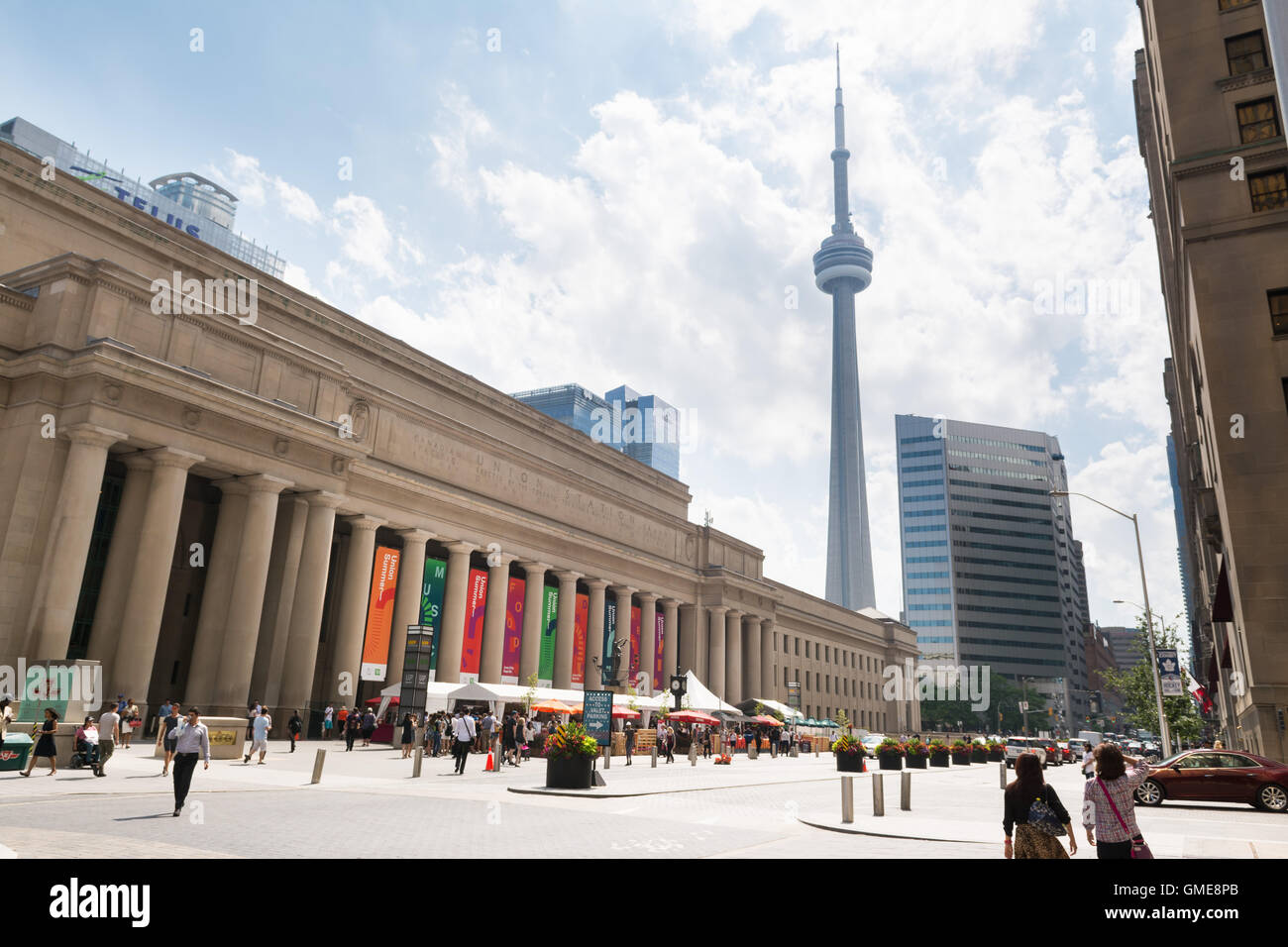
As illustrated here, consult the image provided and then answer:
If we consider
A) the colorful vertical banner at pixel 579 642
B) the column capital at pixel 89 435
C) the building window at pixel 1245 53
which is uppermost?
Answer: the building window at pixel 1245 53

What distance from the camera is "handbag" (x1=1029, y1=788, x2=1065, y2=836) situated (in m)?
7.59

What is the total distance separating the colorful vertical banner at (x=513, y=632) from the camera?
58225 mm

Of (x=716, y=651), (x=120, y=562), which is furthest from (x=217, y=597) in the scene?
(x=716, y=651)

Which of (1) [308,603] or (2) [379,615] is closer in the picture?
(1) [308,603]

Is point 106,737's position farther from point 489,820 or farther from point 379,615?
point 379,615

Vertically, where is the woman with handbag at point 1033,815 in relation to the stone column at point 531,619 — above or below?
below

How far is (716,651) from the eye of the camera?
81625mm

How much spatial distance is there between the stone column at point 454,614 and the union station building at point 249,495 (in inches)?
5.6

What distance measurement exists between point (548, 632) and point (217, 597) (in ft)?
88.9

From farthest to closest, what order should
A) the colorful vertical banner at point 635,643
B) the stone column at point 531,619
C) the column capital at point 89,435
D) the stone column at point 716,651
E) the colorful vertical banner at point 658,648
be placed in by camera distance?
the stone column at point 716,651, the colorful vertical banner at point 658,648, the colorful vertical banner at point 635,643, the stone column at point 531,619, the column capital at point 89,435

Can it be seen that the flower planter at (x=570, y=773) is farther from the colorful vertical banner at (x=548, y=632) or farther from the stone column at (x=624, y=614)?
the stone column at (x=624, y=614)

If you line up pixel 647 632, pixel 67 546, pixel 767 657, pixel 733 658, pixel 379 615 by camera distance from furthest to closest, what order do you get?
pixel 767 657
pixel 733 658
pixel 647 632
pixel 379 615
pixel 67 546

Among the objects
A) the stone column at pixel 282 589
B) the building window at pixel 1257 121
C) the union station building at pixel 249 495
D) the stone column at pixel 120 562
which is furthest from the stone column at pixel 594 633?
the building window at pixel 1257 121

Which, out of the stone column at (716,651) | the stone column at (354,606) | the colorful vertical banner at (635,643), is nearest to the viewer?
the stone column at (354,606)
